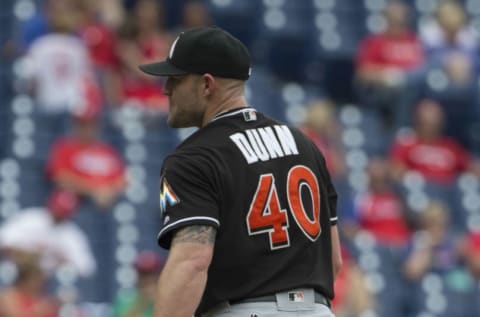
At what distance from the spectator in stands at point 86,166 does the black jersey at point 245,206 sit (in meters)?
5.32

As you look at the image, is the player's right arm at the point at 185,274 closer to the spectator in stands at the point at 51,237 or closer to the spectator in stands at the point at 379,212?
the spectator in stands at the point at 51,237

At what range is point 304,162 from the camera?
4.23 metres

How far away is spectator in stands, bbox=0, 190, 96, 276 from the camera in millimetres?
8508

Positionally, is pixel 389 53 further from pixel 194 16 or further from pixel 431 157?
pixel 194 16

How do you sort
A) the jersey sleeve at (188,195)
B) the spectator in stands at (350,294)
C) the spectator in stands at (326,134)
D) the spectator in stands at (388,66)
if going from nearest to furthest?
the jersey sleeve at (188,195), the spectator in stands at (350,294), the spectator in stands at (326,134), the spectator in stands at (388,66)

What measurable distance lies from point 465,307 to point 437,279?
314 mm

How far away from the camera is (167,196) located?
3992 millimetres

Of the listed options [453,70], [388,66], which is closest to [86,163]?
[388,66]

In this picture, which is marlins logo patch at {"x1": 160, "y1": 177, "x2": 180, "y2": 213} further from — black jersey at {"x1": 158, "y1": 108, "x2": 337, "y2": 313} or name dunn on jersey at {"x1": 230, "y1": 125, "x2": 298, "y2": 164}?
name dunn on jersey at {"x1": 230, "y1": 125, "x2": 298, "y2": 164}

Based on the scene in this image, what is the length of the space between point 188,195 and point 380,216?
268 inches

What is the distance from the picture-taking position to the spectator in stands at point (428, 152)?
1136 cm

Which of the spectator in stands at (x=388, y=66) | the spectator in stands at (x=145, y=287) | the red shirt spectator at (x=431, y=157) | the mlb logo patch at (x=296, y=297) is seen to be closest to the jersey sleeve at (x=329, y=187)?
the mlb logo patch at (x=296, y=297)

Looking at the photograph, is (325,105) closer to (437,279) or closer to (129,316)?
(437,279)

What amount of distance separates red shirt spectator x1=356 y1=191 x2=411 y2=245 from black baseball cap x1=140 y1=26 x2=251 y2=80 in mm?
6554
